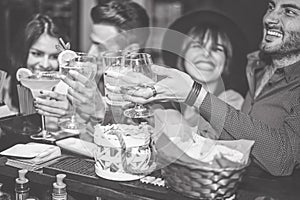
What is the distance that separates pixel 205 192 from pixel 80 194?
42cm

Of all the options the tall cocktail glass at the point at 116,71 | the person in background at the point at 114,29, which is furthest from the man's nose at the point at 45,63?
the tall cocktail glass at the point at 116,71

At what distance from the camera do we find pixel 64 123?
74.1 inches

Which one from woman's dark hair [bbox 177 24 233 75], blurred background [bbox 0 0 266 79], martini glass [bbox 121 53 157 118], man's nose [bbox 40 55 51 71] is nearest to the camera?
martini glass [bbox 121 53 157 118]

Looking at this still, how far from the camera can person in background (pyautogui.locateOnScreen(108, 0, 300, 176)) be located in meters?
1.33

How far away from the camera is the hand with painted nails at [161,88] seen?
50.7 inches

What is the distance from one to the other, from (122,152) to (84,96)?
1.87ft

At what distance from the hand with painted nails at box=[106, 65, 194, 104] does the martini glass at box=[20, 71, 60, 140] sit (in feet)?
1.49

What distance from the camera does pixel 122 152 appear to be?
1232 mm

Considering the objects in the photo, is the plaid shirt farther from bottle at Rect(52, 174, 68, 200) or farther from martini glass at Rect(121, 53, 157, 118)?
bottle at Rect(52, 174, 68, 200)

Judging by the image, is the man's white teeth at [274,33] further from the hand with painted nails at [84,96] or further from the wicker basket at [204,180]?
the wicker basket at [204,180]

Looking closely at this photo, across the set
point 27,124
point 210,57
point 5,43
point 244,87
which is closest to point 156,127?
point 27,124

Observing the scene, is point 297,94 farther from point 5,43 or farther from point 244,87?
point 5,43

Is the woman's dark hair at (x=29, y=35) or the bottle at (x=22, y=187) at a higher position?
the woman's dark hair at (x=29, y=35)

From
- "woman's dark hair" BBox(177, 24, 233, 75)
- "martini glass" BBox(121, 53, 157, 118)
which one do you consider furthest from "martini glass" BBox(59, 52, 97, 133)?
"woman's dark hair" BBox(177, 24, 233, 75)
